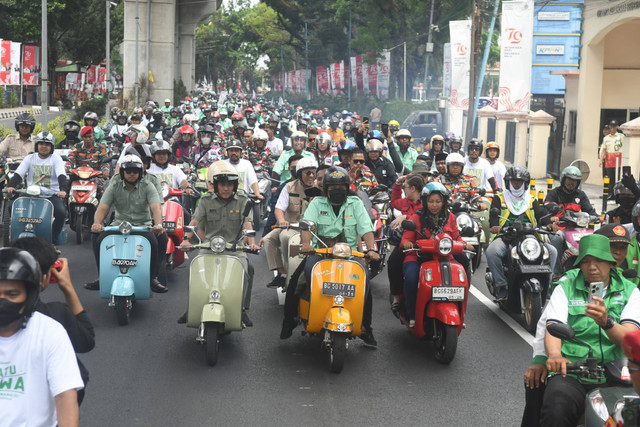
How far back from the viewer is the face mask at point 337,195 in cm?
917

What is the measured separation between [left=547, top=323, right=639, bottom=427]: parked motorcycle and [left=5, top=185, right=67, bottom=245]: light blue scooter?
926 cm

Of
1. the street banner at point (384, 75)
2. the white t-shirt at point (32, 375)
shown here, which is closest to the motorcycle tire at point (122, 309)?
the white t-shirt at point (32, 375)

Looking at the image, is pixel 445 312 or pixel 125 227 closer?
pixel 445 312

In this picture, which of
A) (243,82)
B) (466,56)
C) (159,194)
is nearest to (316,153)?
(159,194)

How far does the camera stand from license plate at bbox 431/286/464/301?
8688 mm

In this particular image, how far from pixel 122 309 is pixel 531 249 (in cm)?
436

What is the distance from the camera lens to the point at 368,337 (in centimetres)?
898

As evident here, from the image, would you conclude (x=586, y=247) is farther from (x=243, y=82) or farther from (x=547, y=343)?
(x=243, y=82)

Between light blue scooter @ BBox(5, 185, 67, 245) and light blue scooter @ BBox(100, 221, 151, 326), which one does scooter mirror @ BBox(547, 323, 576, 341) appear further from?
light blue scooter @ BBox(5, 185, 67, 245)

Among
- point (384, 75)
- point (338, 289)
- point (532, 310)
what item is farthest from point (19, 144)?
point (384, 75)

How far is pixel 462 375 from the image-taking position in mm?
8406

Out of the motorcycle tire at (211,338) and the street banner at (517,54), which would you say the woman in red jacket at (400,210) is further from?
the street banner at (517,54)

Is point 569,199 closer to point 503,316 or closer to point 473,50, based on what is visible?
point 503,316

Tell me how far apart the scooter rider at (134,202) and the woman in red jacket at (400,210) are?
98.6 inches
